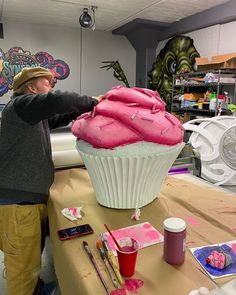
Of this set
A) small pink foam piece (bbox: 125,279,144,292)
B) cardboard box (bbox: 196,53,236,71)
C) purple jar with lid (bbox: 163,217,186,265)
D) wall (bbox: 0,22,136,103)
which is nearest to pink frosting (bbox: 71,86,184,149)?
purple jar with lid (bbox: 163,217,186,265)

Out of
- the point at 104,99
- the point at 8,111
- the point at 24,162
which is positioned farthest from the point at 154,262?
the point at 8,111

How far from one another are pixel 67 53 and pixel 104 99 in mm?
5166

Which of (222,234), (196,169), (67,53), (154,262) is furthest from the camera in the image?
(67,53)

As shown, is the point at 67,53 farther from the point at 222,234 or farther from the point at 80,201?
the point at 222,234

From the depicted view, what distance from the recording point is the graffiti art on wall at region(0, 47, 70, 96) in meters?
5.49

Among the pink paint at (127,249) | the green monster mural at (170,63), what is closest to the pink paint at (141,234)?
the pink paint at (127,249)

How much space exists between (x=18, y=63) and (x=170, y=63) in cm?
317

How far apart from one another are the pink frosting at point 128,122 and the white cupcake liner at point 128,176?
0.06 m

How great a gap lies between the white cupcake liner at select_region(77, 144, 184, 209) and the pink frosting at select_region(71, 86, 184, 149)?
0.20 ft

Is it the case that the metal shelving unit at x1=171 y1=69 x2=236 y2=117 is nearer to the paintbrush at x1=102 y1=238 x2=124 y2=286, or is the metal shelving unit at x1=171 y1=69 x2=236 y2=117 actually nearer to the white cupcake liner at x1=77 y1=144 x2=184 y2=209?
the white cupcake liner at x1=77 y1=144 x2=184 y2=209

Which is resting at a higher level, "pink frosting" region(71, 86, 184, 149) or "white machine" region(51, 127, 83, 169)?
"pink frosting" region(71, 86, 184, 149)

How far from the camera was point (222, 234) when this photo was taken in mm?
1005

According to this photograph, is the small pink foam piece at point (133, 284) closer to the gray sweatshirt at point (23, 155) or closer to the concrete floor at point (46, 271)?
the gray sweatshirt at point (23, 155)

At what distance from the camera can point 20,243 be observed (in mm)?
1311
